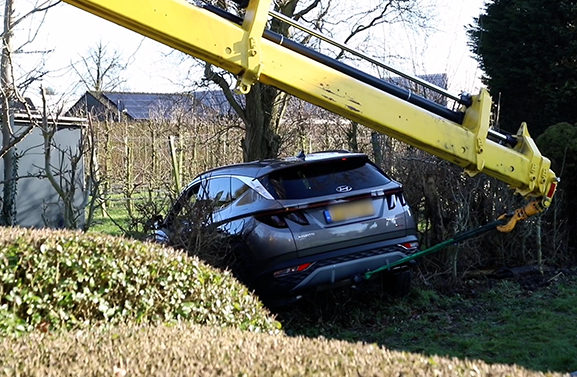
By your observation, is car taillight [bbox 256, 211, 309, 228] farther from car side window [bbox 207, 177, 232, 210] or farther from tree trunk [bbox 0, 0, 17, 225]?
tree trunk [bbox 0, 0, 17, 225]

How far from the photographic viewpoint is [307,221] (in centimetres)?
636

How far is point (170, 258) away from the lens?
4844mm

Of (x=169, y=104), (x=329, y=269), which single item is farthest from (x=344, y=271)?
(x=169, y=104)

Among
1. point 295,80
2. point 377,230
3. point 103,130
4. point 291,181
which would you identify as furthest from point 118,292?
point 103,130

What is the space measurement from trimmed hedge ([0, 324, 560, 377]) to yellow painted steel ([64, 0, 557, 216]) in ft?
5.97

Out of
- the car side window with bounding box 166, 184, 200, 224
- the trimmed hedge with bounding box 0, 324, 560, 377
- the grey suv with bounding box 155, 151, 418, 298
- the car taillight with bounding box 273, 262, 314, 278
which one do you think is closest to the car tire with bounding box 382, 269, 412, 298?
the grey suv with bounding box 155, 151, 418, 298

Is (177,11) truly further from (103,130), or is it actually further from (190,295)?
(103,130)

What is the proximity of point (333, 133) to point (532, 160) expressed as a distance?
9933mm

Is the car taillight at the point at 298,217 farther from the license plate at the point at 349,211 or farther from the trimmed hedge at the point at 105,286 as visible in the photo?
the trimmed hedge at the point at 105,286

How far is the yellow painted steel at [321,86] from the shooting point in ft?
13.4

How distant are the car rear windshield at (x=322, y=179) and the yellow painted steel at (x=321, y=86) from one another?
5.36 ft

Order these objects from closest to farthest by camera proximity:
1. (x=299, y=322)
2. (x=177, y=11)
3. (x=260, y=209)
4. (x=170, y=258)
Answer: (x=177, y=11)
(x=170, y=258)
(x=260, y=209)
(x=299, y=322)

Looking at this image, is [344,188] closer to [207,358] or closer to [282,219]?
[282,219]

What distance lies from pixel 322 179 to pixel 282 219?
659 mm
